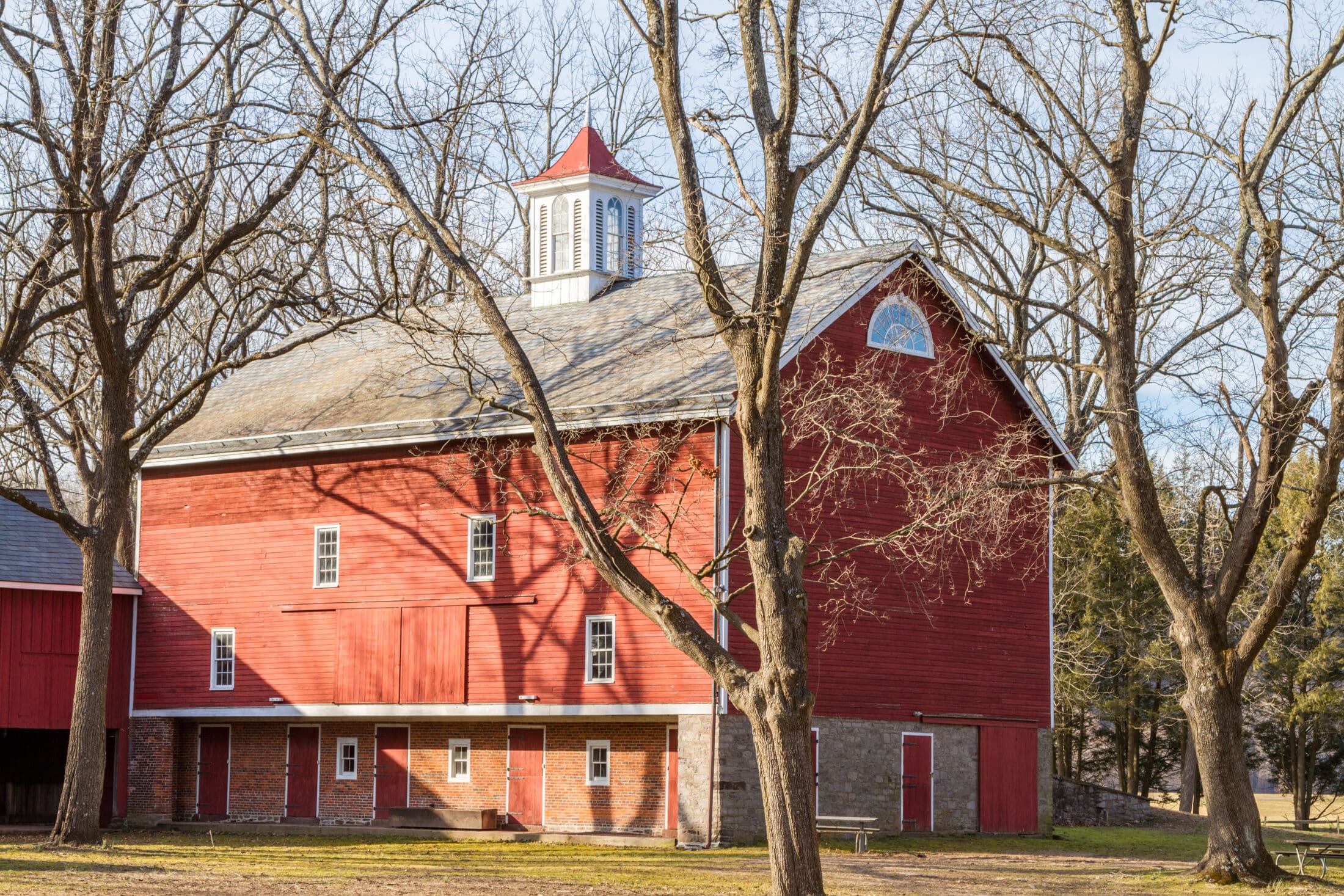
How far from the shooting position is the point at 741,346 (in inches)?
667

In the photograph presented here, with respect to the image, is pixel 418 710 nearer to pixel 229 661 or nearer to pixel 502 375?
pixel 229 661

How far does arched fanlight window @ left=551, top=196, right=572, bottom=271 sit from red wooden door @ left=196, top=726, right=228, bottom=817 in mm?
11236

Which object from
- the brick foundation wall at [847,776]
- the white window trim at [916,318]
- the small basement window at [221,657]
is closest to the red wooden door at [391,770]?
the small basement window at [221,657]

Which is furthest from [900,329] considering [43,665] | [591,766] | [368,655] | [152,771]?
[43,665]

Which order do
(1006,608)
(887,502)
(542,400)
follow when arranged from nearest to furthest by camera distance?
(542,400) → (887,502) → (1006,608)

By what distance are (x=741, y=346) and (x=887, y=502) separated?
12.1 m

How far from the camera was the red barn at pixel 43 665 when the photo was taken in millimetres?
30141

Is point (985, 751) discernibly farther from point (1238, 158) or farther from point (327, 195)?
point (327, 195)

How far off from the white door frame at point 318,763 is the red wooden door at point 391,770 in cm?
125

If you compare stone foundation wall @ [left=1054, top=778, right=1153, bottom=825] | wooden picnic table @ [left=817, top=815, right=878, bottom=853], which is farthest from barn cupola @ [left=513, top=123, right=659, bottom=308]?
stone foundation wall @ [left=1054, top=778, right=1153, bottom=825]

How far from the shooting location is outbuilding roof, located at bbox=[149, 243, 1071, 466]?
2661 centimetres

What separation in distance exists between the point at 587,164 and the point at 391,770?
12622 millimetres

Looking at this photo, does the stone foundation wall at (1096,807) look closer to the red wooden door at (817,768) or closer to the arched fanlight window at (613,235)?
the red wooden door at (817,768)

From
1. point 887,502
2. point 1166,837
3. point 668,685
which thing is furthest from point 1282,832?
point 668,685
